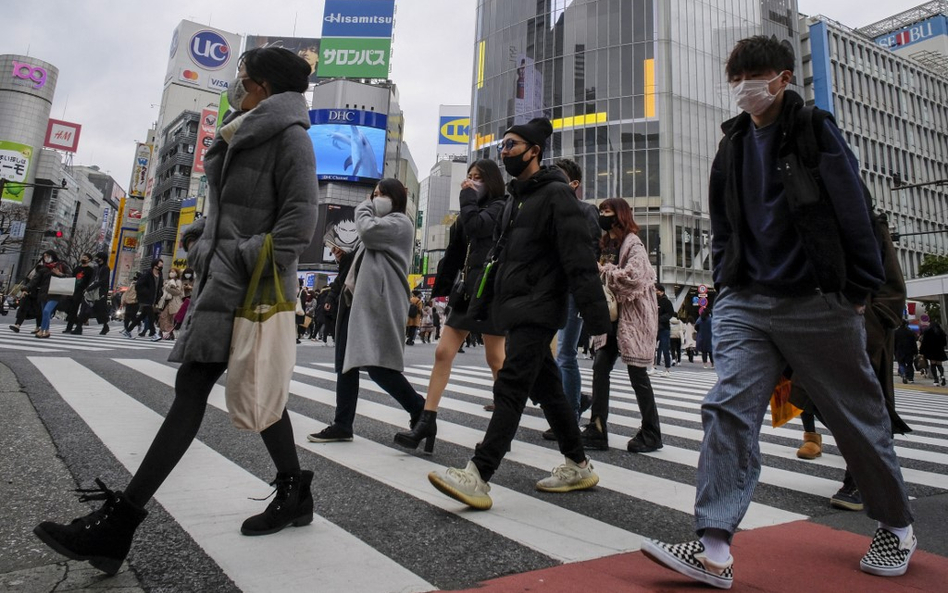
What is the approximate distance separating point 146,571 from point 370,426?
261 cm

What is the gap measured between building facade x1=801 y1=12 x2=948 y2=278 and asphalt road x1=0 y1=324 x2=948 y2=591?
218ft

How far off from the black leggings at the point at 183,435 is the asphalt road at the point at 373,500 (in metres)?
0.23

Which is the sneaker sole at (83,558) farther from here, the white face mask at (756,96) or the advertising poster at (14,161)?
the advertising poster at (14,161)

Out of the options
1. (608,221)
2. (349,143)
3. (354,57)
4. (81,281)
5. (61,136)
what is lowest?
(608,221)

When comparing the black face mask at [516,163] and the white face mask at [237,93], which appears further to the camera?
the black face mask at [516,163]

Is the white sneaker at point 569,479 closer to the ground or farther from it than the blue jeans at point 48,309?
closer to the ground

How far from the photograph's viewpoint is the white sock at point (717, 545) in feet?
5.63

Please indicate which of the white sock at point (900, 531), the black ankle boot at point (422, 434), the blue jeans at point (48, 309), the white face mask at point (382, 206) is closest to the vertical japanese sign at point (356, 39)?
the blue jeans at point (48, 309)

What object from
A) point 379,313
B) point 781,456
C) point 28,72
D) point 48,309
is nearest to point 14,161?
point 28,72

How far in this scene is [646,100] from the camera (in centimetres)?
4316

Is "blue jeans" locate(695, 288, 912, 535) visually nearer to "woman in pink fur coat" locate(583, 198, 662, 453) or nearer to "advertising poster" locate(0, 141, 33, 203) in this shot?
"woman in pink fur coat" locate(583, 198, 662, 453)

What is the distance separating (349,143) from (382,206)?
192 ft

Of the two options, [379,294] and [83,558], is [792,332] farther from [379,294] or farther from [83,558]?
[379,294]

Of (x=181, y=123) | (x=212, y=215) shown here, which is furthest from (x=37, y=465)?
(x=181, y=123)
